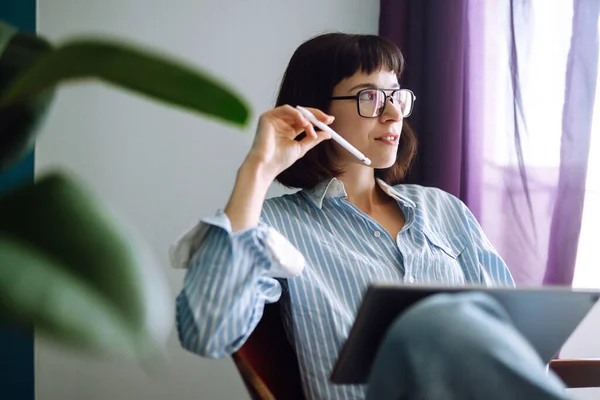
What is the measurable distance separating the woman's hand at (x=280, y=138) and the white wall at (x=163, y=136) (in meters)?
0.59

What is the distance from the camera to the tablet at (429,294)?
77cm

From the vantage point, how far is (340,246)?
1295mm

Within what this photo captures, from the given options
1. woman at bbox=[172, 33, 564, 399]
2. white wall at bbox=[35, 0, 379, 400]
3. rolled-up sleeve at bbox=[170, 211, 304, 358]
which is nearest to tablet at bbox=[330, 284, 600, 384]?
woman at bbox=[172, 33, 564, 399]

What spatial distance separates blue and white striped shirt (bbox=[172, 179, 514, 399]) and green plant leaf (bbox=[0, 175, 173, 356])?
757 mm

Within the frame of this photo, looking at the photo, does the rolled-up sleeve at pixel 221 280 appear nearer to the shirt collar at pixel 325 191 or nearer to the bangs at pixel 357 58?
the shirt collar at pixel 325 191

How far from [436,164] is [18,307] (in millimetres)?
1529

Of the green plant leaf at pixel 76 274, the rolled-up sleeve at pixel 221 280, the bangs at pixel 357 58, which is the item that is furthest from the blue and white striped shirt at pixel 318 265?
the green plant leaf at pixel 76 274

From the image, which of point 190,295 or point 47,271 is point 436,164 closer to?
point 190,295

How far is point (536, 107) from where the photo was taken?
1539 millimetres

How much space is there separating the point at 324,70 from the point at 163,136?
1.95 ft

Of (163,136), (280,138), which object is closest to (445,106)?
(280,138)

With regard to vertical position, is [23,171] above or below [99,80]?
below

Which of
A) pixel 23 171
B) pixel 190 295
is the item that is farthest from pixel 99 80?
pixel 23 171

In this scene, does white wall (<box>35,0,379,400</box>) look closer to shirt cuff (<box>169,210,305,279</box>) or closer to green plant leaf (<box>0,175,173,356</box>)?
shirt cuff (<box>169,210,305,279</box>)
